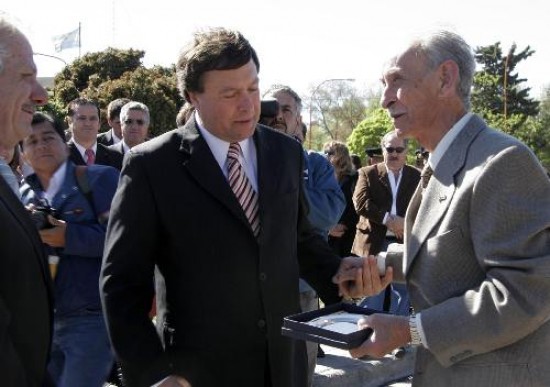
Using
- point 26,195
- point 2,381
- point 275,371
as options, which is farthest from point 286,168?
point 26,195

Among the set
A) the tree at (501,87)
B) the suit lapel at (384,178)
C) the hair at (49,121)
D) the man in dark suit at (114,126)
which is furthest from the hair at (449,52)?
the tree at (501,87)

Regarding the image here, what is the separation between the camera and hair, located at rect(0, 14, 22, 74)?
84.4 inches

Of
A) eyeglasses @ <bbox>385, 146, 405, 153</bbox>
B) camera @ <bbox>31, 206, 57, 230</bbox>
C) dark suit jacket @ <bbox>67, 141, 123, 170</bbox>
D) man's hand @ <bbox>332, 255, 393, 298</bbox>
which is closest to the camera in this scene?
man's hand @ <bbox>332, 255, 393, 298</bbox>

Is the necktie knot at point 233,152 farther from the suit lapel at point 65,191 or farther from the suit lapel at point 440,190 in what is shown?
the suit lapel at point 65,191

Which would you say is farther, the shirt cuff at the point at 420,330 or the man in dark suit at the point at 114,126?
the man in dark suit at the point at 114,126

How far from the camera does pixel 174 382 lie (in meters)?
2.37

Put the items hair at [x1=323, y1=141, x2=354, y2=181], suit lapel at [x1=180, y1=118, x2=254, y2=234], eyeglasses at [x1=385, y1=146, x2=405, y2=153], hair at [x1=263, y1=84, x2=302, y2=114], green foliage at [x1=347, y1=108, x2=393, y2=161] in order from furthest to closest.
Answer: green foliage at [x1=347, y1=108, x2=393, y2=161]
hair at [x1=323, y1=141, x2=354, y2=181]
eyeglasses at [x1=385, y1=146, x2=405, y2=153]
hair at [x1=263, y1=84, x2=302, y2=114]
suit lapel at [x1=180, y1=118, x2=254, y2=234]

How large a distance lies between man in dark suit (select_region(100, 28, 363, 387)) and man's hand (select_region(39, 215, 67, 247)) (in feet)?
3.80

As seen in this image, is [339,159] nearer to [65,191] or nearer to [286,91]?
[286,91]

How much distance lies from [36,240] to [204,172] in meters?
0.72

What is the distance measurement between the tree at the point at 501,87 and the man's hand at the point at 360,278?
4399 cm

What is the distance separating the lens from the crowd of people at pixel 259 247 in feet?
6.68

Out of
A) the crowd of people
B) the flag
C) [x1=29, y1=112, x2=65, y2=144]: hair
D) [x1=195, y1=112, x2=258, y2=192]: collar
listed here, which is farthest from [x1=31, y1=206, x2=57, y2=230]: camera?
the flag

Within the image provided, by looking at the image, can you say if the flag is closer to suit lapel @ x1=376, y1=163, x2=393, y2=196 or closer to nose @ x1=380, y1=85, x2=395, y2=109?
suit lapel @ x1=376, y1=163, x2=393, y2=196
